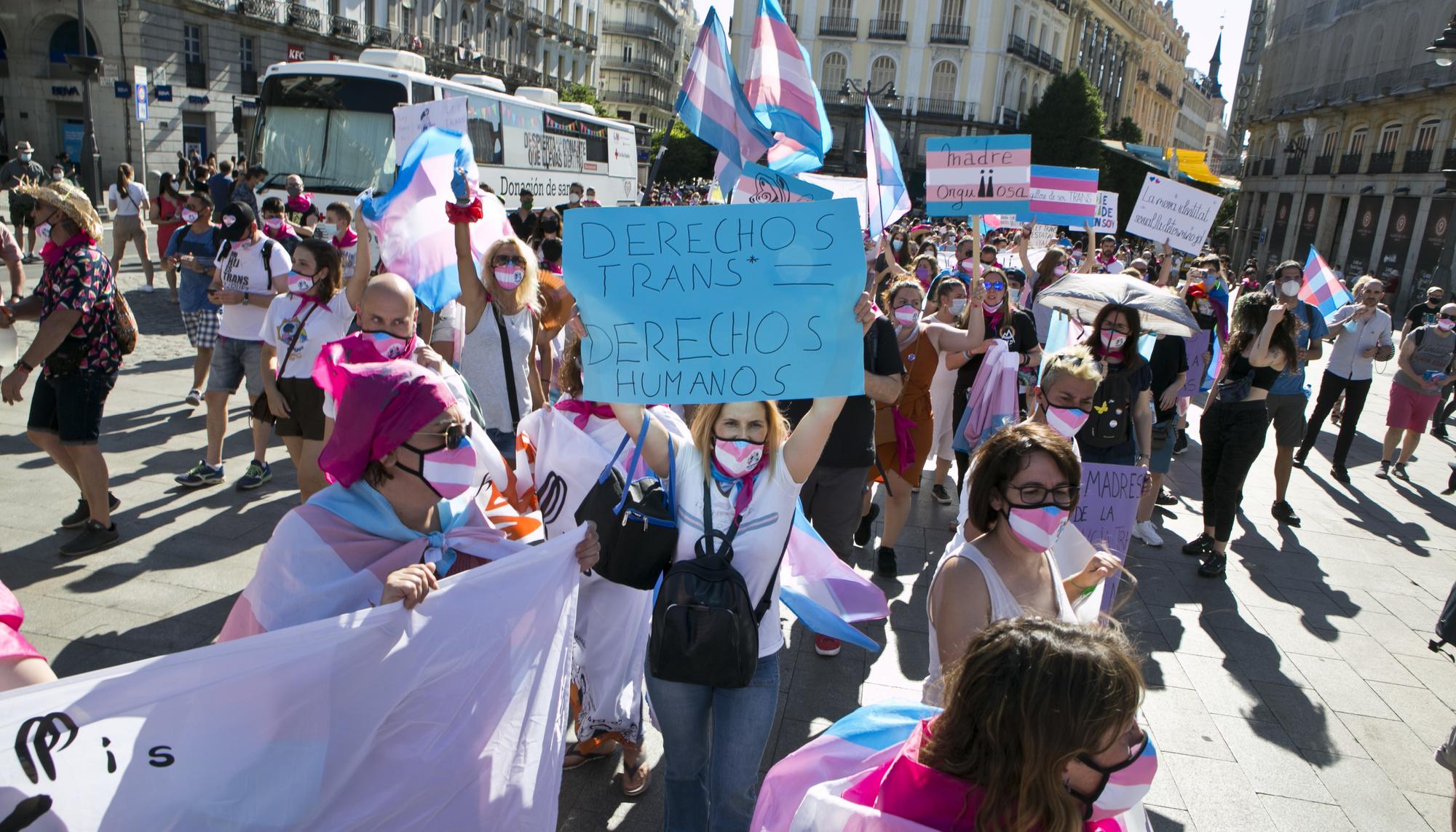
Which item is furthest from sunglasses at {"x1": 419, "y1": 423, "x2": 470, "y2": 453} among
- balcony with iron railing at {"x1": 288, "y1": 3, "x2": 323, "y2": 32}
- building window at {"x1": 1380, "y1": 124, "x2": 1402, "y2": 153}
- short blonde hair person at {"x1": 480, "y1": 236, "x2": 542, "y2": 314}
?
building window at {"x1": 1380, "y1": 124, "x2": 1402, "y2": 153}

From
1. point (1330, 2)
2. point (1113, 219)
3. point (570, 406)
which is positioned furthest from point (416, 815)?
point (1330, 2)

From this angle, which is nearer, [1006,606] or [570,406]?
[1006,606]

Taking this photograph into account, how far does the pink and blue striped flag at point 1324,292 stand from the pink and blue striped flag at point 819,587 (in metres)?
6.98

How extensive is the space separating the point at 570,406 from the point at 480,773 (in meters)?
1.76

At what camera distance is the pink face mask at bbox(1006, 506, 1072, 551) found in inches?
97.3

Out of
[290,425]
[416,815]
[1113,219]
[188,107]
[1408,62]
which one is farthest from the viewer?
[1408,62]

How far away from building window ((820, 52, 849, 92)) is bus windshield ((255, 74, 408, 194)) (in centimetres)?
4433

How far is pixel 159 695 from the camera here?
1.83 metres

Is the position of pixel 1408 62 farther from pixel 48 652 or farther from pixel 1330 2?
pixel 48 652

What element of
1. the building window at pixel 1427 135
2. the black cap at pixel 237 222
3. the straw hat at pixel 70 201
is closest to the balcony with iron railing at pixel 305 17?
the black cap at pixel 237 222

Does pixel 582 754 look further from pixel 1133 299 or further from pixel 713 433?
pixel 1133 299

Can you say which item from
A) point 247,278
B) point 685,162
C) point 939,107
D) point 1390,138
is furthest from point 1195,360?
point 939,107

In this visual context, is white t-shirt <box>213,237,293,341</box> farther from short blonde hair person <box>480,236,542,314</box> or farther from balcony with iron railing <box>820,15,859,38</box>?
balcony with iron railing <box>820,15,859,38</box>

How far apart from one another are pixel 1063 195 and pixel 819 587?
28.9 feet
